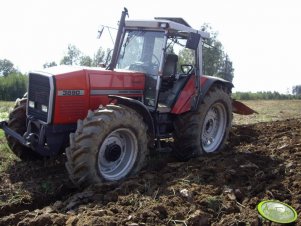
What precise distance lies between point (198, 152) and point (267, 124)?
460 centimetres

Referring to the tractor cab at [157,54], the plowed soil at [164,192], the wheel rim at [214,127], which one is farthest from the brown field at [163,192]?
the tractor cab at [157,54]

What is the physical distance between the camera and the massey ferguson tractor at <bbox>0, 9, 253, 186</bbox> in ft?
19.1

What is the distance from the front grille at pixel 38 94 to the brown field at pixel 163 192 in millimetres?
960

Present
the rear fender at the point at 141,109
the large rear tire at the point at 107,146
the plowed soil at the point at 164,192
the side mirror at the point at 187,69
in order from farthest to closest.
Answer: the side mirror at the point at 187,69, the rear fender at the point at 141,109, the large rear tire at the point at 107,146, the plowed soil at the point at 164,192

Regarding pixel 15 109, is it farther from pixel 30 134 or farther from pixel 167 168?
pixel 167 168

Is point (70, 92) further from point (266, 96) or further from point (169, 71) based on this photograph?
point (266, 96)

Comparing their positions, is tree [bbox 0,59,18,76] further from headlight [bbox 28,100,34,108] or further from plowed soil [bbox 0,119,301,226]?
plowed soil [bbox 0,119,301,226]

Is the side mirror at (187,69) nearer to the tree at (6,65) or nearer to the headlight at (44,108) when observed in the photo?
the headlight at (44,108)

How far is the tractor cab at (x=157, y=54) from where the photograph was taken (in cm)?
717

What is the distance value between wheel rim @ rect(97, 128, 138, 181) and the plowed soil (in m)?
0.31

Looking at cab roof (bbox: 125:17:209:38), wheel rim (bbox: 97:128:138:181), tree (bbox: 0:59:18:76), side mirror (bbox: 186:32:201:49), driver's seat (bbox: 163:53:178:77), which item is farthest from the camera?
tree (bbox: 0:59:18:76)

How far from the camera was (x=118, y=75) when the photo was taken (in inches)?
269

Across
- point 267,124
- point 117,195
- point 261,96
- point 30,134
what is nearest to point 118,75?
point 30,134

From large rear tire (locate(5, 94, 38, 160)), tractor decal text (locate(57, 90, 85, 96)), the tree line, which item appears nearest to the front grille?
tractor decal text (locate(57, 90, 85, 96))
